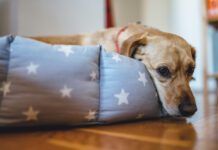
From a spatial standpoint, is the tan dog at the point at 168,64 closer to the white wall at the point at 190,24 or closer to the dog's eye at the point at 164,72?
the dog's eye at the point at 164,72

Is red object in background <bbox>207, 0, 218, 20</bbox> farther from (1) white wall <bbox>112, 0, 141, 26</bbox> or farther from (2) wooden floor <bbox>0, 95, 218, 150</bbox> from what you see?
(2) wooden floor <bbox>0, 95, 218, 150</bbox>

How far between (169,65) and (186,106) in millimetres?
183

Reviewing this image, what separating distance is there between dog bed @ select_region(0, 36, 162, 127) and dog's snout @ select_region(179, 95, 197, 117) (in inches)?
4.1

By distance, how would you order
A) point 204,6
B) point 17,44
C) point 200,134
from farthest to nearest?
point 204,6 < point 17,44 < point 200,134

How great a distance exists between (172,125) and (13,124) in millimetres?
540

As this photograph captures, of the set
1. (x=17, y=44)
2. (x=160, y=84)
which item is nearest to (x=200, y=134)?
(x=160, y=84)

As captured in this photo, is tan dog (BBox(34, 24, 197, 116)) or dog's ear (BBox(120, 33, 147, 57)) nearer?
tan dog (BBox(34, 24, 197, 116))

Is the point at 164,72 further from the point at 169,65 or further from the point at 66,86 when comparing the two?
the point at 66,86

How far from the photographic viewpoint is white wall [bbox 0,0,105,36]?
262cm

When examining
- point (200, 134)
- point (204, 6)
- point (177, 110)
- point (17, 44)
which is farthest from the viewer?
point (204, 6)

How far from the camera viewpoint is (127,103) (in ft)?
3.83

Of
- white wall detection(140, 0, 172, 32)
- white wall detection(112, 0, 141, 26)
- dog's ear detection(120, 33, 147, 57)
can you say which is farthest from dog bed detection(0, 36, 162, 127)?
white wall detection(140, 0, 172, 32)

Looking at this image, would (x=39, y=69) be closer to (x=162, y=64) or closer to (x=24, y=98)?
(x=24, y=98)

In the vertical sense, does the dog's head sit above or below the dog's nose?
above
